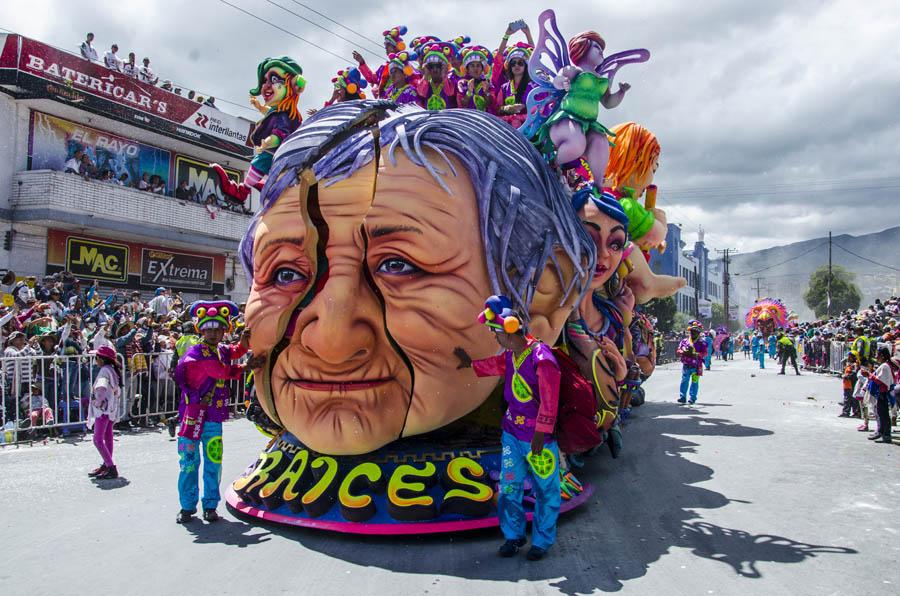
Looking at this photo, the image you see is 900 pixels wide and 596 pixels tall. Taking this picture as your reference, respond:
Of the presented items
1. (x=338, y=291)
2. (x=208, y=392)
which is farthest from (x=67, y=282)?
(x=338, y=291)

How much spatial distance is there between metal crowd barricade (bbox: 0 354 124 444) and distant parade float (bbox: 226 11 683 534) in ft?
15.6

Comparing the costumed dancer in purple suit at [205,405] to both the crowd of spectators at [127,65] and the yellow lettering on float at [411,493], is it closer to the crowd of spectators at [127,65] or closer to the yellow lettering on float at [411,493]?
the yellow lettering on float at [411,493]

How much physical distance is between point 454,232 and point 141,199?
15.8 metres

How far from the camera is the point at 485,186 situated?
5172 millimetres

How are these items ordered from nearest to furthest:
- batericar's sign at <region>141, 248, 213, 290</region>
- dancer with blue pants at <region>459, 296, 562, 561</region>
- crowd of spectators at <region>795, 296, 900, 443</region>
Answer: dancer with blue pants at <region>459, 296, 562, 561</region> → crowd of spectators at <region>795, 296, 900, 443</region> → batericar's sign at <region>141, 248, 213, 290</region>

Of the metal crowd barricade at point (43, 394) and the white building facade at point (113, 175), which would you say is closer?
the metal crowd barricade at point (43, 394)

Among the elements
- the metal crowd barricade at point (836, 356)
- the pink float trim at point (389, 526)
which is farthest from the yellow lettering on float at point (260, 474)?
the metal crowd barricade at point (836, 356)

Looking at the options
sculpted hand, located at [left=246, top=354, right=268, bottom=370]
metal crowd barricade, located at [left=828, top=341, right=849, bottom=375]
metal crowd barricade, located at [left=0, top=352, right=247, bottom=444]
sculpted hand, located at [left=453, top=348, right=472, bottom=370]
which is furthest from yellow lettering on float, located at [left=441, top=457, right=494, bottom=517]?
metal crowd barricade, located at [left=828, top=341, right=849, bottom=375]

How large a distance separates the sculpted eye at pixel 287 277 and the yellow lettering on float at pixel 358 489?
155 cm

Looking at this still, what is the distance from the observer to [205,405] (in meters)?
5.26

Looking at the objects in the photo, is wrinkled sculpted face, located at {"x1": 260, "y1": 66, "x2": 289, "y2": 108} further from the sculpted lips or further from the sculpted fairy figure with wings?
the sculpted lips

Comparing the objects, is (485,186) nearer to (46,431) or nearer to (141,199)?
(46,431)

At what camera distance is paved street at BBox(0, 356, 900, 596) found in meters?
3.93

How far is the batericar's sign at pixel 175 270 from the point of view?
1928 centimetres
